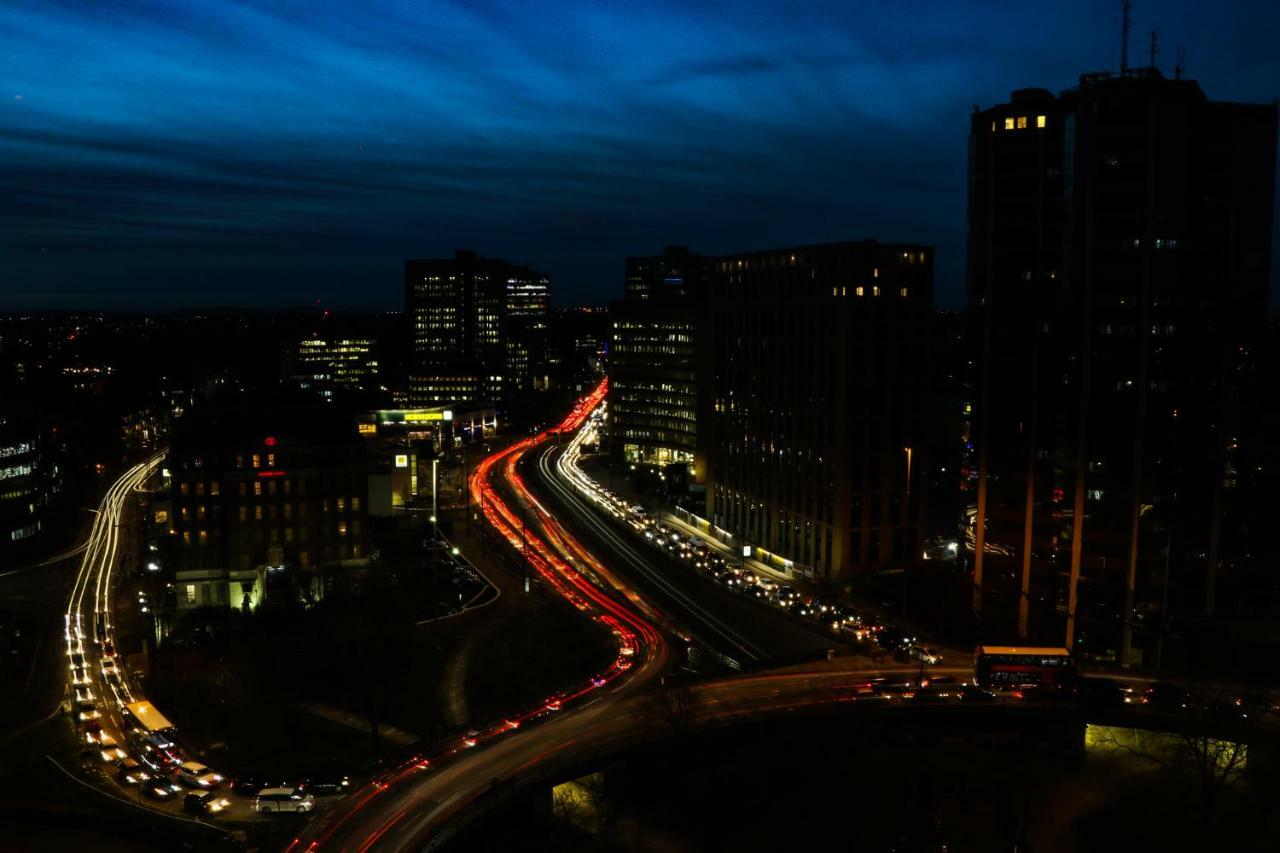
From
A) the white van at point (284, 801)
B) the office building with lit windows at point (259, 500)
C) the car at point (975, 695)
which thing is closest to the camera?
the white van at point (284, 801)

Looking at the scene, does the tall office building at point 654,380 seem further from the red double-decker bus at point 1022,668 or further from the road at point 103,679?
the red double-decker bus at point 1022,668

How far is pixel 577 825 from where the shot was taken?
36.7 metres

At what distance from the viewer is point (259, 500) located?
5981 centimetres

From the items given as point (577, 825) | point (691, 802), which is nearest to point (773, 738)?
point (691, 802)

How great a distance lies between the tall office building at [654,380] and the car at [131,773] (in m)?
65.9

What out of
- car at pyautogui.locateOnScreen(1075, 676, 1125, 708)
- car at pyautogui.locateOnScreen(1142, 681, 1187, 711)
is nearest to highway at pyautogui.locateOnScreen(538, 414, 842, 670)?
car at pyautogui.locateOnScreen(1075, 676, 1125, 708)

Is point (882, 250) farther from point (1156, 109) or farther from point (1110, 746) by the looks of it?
point (1110, 746)

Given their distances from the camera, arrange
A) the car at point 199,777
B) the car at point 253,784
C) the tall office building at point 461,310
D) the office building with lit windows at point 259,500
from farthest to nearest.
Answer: the tall office building at point 461,310
the office building with lit windows at point 259,500
the car at point 199,777
the car at point 253,784

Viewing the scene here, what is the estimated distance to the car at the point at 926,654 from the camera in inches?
1770

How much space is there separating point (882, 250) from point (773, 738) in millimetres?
33255

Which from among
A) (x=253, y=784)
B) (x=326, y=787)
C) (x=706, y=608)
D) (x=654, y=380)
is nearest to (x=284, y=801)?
(x=326, y=787)

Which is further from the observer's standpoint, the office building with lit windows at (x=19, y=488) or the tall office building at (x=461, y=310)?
the tall office building at (x=461, y=310)

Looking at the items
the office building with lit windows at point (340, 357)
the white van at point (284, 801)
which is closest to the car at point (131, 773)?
the white van at point (284, 801)

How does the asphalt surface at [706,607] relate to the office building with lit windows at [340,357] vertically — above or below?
below
